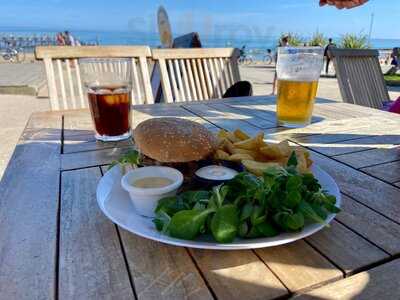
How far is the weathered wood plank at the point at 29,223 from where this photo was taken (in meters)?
0.46

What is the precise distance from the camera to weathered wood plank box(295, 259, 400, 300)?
0.45 meters

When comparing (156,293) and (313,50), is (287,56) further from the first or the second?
(156,293)

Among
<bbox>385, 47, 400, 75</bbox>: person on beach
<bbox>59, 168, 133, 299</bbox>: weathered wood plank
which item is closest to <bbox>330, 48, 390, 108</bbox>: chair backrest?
<bbox>59, 168, 133, 299</bbox>: weathered wood plank

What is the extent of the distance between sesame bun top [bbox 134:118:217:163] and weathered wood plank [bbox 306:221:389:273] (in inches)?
11.3

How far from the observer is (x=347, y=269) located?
0.50m

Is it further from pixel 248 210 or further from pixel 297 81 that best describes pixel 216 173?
pixel 297 81

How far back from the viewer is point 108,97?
1.16 m

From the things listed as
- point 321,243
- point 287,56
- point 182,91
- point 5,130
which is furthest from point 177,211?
point 5,130

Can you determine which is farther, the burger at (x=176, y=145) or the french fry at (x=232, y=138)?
Answer: the french fry at (x=232, y=138)

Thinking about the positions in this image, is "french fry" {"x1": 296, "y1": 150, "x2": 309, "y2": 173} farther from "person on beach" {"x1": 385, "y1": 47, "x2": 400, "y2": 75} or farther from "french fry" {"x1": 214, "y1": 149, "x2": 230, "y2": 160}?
"person on beach" {"x1": 385, "y1": 47, "x2": 400, "y2": 75}

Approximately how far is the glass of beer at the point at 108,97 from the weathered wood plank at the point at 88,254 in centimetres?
47

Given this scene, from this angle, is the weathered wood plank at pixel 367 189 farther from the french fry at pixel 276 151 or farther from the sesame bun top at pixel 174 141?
the sesame bun top at pixel 174 141

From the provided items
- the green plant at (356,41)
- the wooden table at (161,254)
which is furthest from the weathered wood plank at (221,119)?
the green plant at (356,41)

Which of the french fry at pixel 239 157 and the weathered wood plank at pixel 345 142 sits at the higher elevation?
the french fry at pixel 239 157
